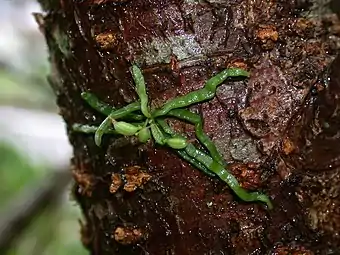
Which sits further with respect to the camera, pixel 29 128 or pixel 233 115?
pixel 29 128

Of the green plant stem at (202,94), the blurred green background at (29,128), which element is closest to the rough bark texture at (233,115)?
the green plant stem at (202,94)

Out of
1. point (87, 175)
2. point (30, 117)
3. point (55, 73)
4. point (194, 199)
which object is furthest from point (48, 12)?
point (30, 117)

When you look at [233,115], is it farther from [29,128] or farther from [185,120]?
[29,128]

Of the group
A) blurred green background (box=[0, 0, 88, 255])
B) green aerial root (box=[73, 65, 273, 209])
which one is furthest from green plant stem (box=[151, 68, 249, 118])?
blurred green background (box=[0, 0, 88, 255])

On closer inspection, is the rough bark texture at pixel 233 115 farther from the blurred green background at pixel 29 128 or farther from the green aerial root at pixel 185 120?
the blurred green background at pixel 29 128

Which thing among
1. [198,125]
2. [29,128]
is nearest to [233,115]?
[198,125]

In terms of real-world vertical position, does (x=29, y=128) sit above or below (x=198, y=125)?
above

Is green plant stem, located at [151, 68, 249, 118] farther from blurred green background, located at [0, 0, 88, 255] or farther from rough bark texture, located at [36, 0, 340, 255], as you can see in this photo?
blurred green background, located at [0, 0, 88, 255]
